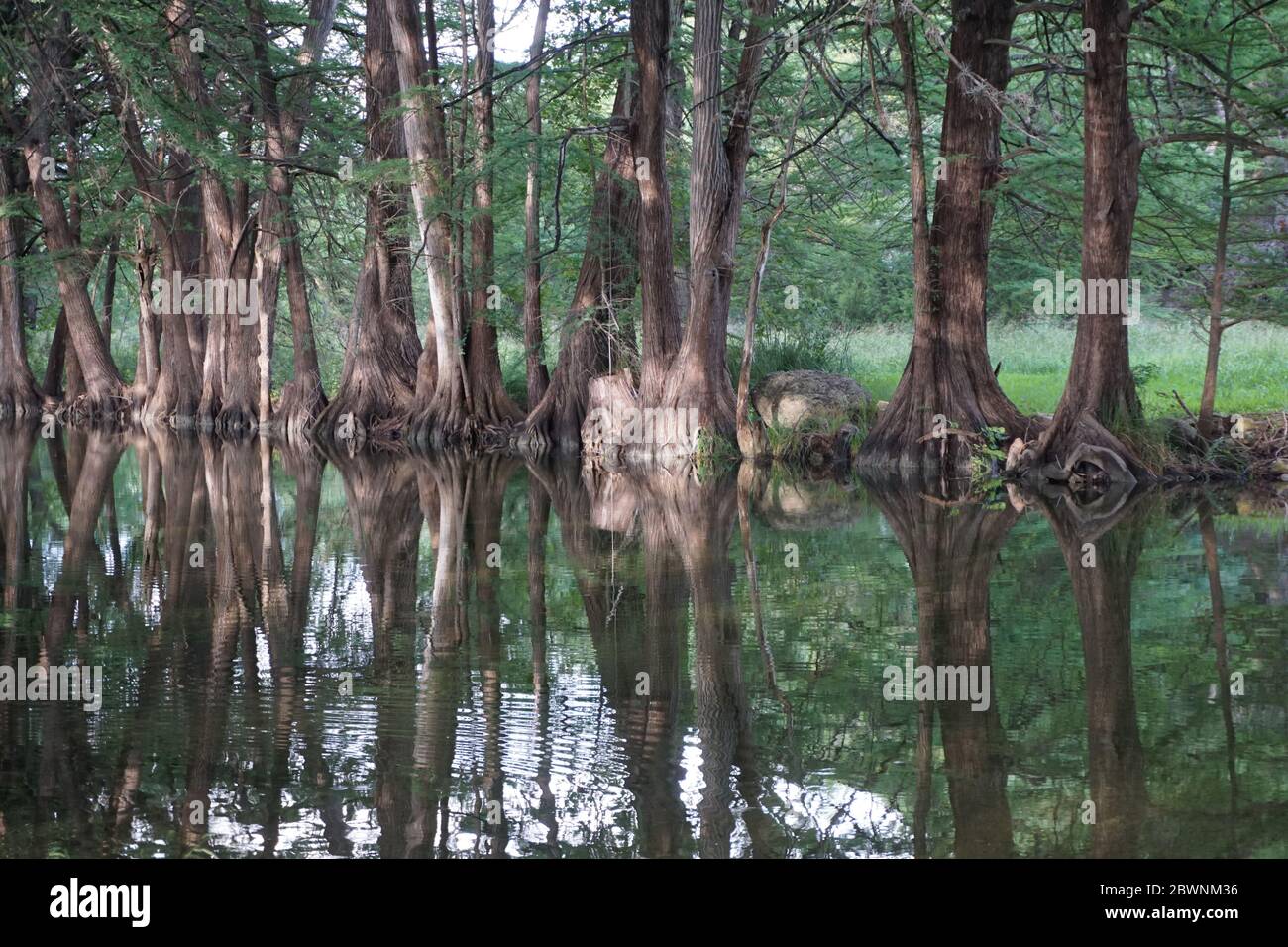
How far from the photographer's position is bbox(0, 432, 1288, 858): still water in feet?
13.9

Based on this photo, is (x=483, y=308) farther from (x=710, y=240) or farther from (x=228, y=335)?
(x=228, y=335)

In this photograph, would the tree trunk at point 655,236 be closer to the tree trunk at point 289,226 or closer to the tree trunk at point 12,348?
the tree trunk at point 289,226

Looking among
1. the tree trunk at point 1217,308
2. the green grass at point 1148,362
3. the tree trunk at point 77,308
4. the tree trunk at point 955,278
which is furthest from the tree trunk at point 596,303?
the tree trunk at point 77,308

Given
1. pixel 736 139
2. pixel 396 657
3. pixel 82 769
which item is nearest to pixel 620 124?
pixel 736 139

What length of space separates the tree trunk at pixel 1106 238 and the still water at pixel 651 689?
310cm

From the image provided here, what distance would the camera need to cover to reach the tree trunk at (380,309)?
25391mm

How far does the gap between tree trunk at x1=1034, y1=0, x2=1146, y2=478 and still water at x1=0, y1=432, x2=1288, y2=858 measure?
122 inches

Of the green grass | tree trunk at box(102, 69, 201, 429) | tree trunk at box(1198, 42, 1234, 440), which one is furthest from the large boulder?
tree trunk at box(102, 69, 201, 429)

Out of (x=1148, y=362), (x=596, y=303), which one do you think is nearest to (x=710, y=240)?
(x=596, y=303)

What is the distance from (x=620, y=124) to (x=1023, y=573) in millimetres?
13264

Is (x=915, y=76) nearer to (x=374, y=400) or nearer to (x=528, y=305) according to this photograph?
(x=528, y=305)

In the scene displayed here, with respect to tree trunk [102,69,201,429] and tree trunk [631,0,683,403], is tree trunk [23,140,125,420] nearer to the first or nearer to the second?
tree trunk [102,69,201,429]

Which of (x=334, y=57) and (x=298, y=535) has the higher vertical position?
(x=334, y=57)

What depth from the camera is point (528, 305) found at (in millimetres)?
23625
